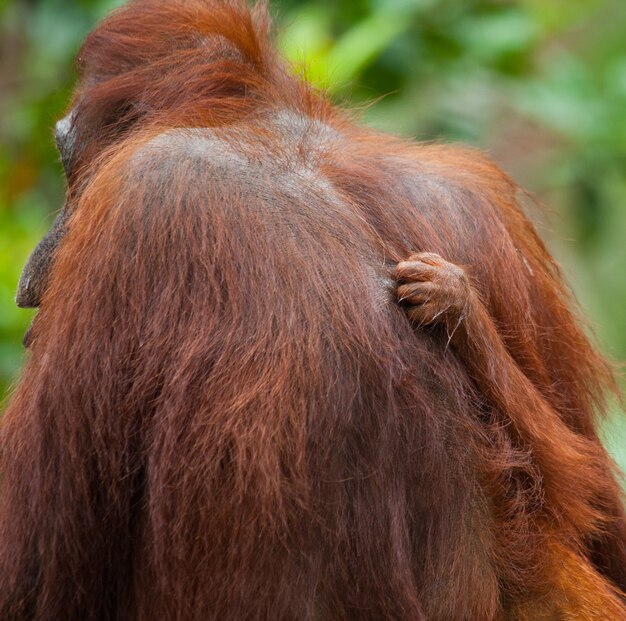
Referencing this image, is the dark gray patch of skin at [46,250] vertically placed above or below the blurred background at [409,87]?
above

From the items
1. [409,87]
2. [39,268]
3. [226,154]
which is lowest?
[409,87]

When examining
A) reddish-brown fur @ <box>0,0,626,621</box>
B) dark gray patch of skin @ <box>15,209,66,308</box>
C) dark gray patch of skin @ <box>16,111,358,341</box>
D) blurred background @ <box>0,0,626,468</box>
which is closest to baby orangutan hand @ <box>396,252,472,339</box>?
reddish-brown fur @ <box>0,0,626,621</box>

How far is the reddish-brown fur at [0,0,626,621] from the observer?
2.29 m

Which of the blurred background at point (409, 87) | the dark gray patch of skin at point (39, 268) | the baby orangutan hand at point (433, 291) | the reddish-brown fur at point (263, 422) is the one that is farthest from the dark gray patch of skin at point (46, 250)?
the blurred background at point (409, 87)

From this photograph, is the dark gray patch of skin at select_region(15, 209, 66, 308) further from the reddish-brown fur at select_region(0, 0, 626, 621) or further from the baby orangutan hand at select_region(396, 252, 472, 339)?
the baby orangutan hand at select_region(396, 252, 472, 339)

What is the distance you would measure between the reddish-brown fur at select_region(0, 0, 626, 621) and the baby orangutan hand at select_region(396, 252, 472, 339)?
1.4 inches

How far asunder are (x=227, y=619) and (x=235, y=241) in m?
0.82

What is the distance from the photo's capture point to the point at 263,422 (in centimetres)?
227

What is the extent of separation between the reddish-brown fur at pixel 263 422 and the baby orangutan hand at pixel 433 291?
36 millimetres

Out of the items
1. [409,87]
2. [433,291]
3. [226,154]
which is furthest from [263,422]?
[409,87]

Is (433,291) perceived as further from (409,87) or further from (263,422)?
(409,87)

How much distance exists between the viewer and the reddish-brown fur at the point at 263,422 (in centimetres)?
229

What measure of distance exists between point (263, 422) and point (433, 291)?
1.54ft

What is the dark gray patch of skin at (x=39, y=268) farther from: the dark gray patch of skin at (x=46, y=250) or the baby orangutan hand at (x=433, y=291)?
the baby orangutan hand at (x=433, y=291)
